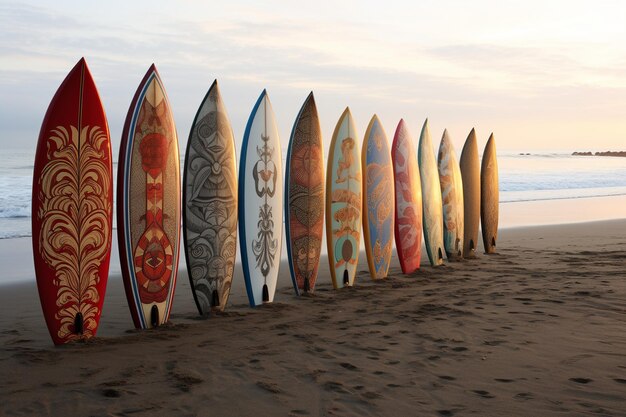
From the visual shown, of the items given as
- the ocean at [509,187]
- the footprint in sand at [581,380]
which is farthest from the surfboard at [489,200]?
the ocean at [509,187]

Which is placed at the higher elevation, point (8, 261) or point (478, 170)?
point (478, 170)

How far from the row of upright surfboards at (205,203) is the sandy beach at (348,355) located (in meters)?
0.27

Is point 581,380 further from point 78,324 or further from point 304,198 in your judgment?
→ point 304,198

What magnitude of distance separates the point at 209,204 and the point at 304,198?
1.01m

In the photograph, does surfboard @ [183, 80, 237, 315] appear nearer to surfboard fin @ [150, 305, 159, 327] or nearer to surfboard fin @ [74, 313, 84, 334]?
surfboard fin @ [150, 305, 159, 327]

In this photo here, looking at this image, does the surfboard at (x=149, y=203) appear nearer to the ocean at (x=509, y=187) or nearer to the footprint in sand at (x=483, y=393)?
the footprint in sand at (x=483, y=393)

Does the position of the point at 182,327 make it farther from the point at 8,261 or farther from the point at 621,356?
the point at 8,261

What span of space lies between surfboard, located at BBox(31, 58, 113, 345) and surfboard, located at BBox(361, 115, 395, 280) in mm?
2547

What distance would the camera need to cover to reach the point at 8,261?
6.57 meters

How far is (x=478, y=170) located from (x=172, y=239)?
13.7 ft

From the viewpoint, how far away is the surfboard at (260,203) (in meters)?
4.94

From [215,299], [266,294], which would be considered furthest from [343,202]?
[215,299]

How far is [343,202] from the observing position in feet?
18.7

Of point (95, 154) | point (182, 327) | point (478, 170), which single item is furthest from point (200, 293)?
point (478, 170)
